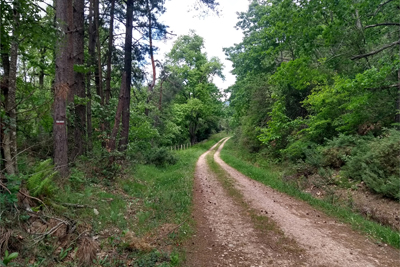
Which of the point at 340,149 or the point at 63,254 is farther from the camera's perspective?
the point at 340,149

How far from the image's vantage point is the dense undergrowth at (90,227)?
10.2 ft

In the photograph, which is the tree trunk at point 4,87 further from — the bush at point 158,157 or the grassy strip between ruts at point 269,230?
the bush at point 158,157

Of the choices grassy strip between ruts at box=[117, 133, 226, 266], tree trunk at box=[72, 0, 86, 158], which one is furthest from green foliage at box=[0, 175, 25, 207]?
tree trunk at box=[72, 0, 86, 158]

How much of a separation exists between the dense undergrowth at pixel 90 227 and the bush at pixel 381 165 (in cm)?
598

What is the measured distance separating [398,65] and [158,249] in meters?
9.18

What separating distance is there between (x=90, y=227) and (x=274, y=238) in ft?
11.9

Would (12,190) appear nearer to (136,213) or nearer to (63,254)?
(63,254)

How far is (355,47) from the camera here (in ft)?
31.8

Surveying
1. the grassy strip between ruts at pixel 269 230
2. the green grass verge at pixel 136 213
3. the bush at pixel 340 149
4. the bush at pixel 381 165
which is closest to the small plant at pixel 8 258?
the green grass verge at pixel 136 213

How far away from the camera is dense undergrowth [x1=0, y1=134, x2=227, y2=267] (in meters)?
3.11

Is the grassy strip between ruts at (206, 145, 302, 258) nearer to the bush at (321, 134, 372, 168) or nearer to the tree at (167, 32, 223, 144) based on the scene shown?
the bush at (321, 134, 372, 168)

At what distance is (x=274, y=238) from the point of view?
4.78 m

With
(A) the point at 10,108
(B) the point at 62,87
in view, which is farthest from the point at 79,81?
(A) the point at 10,108

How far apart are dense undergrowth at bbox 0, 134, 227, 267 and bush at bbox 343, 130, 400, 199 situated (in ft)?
19.6
